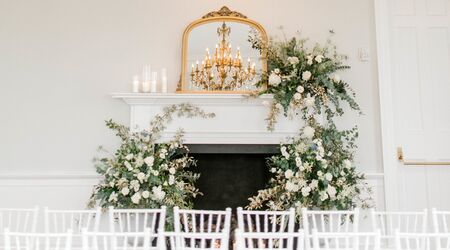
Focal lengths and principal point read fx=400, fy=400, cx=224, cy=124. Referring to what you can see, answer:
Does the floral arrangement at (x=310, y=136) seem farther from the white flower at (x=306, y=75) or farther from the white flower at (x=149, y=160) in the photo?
the white flower at (x=149, y=160)

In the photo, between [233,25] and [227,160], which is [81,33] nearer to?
[233,25]

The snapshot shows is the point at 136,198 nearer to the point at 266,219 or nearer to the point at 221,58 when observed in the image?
the point at 266,219

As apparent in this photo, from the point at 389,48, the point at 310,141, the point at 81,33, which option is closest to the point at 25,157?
the point at 81,33

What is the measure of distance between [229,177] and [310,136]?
0.91 meters

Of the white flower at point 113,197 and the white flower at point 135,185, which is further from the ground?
the white flower at point 135,185

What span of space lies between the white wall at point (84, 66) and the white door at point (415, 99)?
0.14 metres

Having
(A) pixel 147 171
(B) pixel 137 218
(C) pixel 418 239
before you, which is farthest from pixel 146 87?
(C) pixel 418 239

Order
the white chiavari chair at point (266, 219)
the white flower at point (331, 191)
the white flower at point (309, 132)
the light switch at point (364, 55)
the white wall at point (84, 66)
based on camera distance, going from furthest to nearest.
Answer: the light switch at point (364, 55), the white wall at point (84, 66), the white flower at point (309, 132), the white flower at point (331, 191), the white chiavari chair at point (266, 219)

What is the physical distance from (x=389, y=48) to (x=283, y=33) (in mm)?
1077

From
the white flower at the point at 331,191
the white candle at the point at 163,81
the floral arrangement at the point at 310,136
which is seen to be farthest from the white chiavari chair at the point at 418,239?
the white candle at the point at 163,81

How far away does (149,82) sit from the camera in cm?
385

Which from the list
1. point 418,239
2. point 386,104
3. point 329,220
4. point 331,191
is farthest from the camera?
point 386,104

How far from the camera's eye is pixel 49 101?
3.96 meters

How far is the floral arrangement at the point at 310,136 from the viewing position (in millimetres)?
3389
